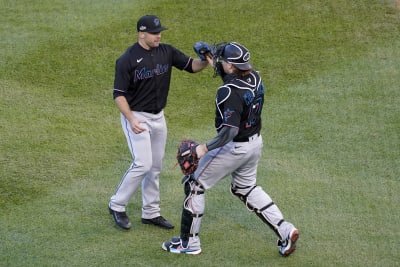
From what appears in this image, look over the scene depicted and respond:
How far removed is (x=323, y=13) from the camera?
1142cm

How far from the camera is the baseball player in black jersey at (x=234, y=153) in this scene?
6336mm

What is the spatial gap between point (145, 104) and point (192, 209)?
3.46 ft

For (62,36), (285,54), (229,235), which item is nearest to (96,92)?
(62,36)

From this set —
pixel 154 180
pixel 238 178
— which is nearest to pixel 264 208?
pixel 238 178

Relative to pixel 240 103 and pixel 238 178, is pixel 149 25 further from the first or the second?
pixel 238 178

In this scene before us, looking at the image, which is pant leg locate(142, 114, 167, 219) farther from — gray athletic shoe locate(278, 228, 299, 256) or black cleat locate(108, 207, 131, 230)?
gray athletic shoe locate(278, 228, 299, 256)

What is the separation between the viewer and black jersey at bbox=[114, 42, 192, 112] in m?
6.85

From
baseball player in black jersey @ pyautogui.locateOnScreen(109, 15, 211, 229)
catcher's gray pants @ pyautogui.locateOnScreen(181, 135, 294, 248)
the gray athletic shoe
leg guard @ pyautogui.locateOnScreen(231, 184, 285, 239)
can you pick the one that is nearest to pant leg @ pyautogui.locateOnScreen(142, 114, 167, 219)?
baseball player in black jersey @ pyautogui.locateOnScreen(109, 15, 211, 229)

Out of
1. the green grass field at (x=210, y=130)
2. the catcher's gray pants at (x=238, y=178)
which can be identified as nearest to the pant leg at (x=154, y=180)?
the green grass field at (x=210, y=130)

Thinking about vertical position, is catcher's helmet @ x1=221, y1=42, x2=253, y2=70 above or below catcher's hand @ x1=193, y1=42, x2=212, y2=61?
above

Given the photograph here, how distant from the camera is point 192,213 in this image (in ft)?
21.8

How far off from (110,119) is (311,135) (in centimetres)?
234

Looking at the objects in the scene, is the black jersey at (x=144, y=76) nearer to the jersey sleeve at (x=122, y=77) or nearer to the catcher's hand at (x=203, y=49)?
the jersey sleeve at (x=122, y=77)

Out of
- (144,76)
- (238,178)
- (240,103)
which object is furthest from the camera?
(144,76)
